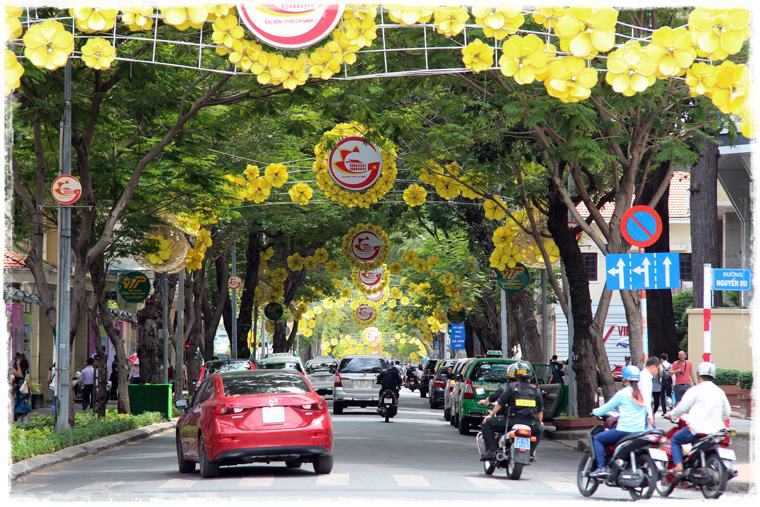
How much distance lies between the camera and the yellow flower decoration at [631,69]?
1038 centimetres

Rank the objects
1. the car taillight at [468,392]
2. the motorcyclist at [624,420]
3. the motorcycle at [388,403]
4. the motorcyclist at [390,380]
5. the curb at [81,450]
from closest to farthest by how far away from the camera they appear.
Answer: the motorcyclist at [624,420], the curb at [81,450], the car taillight at [468,392], the motorcycle at [388,403], the motorcyclist at [390,380]

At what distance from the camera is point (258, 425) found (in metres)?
13.0

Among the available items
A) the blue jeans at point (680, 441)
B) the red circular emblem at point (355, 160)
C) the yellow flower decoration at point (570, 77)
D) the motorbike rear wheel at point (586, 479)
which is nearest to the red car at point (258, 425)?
the motorbike rear wheel at point (586, 479)

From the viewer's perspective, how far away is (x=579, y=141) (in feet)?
56.9

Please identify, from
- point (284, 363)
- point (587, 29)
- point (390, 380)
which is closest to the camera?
point (587, 29)

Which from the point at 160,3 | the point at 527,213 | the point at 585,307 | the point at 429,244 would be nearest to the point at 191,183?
the point at 527,213

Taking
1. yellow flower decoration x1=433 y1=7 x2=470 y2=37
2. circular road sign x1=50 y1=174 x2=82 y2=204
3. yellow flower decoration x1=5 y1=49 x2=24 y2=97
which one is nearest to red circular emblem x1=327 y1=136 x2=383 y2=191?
circular road sign x1=50 y1=174 x2=82 y2=204

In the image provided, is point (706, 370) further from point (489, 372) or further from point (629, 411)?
point (489, 372)

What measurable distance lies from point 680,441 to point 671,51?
477 cm

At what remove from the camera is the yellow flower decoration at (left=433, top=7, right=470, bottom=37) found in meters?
10.5

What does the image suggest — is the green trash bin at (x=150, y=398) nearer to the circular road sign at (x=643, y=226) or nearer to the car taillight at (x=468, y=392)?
the car taillight at (x=468, y=392)

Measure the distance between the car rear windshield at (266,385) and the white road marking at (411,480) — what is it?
1740 millimetres

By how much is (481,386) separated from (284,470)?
9046mm

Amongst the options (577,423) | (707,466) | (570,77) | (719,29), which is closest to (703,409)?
(707,466)
